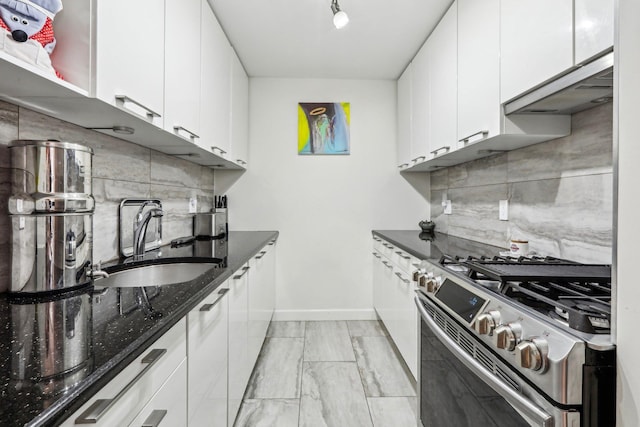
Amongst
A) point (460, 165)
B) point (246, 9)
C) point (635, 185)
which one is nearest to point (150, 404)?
point (635, 185)

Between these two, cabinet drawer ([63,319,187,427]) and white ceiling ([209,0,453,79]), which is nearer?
cabinet drawer ([63,319,187,427])

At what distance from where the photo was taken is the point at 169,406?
0.85 metres

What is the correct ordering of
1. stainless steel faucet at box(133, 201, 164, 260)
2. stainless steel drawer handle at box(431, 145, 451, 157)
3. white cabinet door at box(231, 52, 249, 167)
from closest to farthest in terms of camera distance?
1. stainless steel faucet at box(133, 201, 164, 260)
2. stainless steel drawer handle at box(431, 145, 451, 157)
3. white cabinet door at box(231, 52, 249, 167)

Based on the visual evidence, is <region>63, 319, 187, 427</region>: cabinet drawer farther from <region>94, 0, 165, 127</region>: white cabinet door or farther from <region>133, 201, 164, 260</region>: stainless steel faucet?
<region>133, 201, 164, 260</region>: stainless steel faucet

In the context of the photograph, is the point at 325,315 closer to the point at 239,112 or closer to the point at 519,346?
the point at 239,112

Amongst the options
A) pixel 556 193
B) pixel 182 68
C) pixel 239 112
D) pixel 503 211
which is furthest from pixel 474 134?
pixel 239 112

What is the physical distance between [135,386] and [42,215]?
630mm

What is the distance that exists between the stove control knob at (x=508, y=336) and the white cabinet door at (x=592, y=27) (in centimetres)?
85

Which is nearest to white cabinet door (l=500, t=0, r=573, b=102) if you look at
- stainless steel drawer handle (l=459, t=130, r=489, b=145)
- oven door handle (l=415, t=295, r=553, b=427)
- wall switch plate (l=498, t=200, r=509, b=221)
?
stainless steel drawer handle (l=459, t=130, r=489, b=145)

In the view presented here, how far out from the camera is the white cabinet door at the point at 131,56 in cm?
100

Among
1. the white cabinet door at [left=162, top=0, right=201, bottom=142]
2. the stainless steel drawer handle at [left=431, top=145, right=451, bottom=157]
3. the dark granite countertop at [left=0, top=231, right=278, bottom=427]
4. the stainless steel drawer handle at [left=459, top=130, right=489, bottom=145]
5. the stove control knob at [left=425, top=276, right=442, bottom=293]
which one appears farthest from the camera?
the stainless steel drawer handle at [left=431, top=145, right=451, bottom=157]

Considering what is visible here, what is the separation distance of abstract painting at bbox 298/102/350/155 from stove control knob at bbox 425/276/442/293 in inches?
82.5

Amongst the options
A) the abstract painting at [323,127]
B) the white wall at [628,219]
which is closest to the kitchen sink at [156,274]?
the white wall at [628,219]

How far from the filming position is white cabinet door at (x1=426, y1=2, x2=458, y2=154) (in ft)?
6.47
